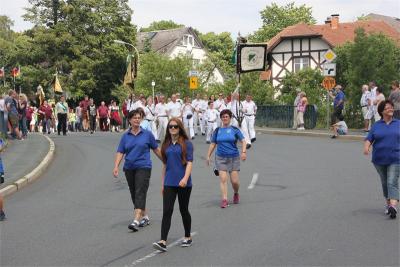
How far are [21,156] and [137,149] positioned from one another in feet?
34.1

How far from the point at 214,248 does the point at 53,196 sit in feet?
18.3

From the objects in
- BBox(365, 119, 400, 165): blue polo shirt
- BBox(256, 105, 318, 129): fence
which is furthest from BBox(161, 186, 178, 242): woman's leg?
BBox(256, 105, 318, 129): fence

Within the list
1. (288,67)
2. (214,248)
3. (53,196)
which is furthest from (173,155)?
(288,67)

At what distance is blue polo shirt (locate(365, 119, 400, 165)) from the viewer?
9719 millimetres

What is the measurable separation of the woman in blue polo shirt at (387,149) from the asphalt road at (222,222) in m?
0.50

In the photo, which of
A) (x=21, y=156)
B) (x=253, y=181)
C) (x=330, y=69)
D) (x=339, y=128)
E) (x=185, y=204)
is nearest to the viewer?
Answer: (x=185, y=204)

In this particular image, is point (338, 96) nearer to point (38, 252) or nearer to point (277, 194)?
point (277, 194)

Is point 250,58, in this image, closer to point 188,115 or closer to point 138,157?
point 188,115

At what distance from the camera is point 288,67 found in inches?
2773

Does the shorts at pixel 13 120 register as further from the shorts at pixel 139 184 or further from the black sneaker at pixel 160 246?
the black sneaker at pixel 160 246

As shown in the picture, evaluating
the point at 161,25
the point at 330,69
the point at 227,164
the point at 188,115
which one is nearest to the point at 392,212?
the point at 227,164

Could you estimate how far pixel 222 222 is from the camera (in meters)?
9.46

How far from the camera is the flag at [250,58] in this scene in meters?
18.9

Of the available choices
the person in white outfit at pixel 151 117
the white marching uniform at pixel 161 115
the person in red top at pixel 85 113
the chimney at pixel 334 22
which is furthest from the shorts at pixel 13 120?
the chimney at pixel 334 22
